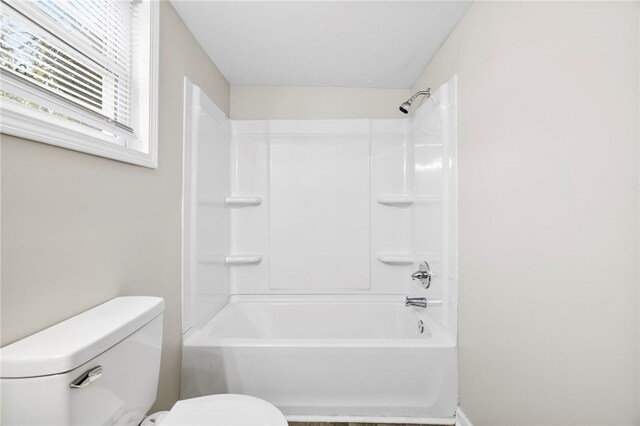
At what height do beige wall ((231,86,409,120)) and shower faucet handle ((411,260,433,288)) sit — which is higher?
beige wall ((231,86,409,120))

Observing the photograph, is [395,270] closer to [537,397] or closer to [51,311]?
[537,397]

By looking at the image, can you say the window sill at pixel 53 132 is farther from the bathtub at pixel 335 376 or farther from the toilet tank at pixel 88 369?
the bathtub at pixel 335 376

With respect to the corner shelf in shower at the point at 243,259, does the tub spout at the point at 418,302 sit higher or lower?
lower

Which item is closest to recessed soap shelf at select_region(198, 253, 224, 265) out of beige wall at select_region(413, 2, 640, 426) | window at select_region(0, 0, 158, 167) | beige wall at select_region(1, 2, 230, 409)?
beige wall at select_region(1, 2, 230, 409)

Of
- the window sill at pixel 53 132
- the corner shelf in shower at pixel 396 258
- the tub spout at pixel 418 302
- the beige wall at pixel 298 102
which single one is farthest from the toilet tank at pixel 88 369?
the beige wall at pixel 298 102

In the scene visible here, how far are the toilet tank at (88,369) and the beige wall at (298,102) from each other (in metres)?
1.94

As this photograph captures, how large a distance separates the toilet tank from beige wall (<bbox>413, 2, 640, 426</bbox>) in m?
1.41

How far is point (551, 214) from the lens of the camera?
1.05 m

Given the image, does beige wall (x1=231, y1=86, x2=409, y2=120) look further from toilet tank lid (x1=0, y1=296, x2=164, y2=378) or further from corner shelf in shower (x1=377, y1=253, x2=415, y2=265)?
toilet tank lid (x1=0, y1=296, x2=164, y2=378)

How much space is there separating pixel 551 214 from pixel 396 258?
1517 millimetres

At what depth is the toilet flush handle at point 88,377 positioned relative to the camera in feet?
2.51

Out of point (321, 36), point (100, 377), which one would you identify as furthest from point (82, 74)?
point (321, 36)

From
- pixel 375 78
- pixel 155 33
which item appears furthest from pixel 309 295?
pixel 155 33

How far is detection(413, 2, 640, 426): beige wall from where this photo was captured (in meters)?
0.83
